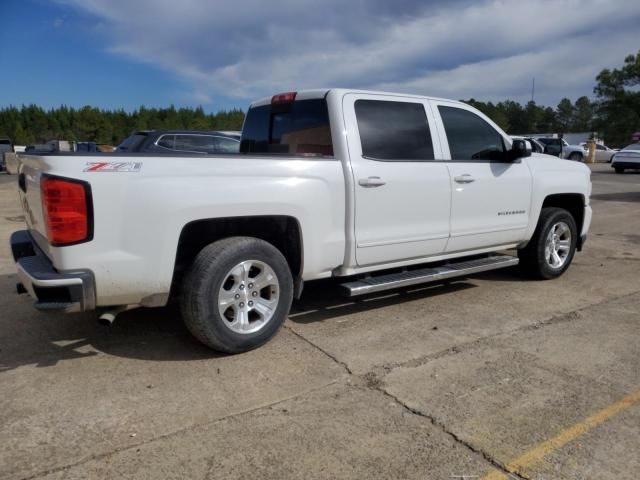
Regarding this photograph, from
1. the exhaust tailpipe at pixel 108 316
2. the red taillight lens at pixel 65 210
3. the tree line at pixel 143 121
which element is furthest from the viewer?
the tree line at pixel 143 121

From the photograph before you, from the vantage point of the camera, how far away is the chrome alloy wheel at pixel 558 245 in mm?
5980

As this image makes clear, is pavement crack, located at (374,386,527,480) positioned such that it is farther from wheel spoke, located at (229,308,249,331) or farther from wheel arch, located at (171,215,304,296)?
wheel arch, located at (171,215,304,296)

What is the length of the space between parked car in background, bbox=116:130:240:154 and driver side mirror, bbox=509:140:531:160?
725 centimetres

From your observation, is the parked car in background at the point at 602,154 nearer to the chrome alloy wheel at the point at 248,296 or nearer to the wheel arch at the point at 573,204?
the wheel arch at the point at 573,204

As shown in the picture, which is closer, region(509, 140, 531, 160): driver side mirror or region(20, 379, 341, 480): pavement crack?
region(20, 379, 341, 480): pavement crack

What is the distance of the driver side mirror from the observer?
5.30 metres

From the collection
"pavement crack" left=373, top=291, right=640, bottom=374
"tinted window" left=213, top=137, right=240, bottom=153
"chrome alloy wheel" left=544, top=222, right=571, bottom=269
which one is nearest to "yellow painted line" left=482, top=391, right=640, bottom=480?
"pavement crack" left=373, top=291, right=640, bottom=374

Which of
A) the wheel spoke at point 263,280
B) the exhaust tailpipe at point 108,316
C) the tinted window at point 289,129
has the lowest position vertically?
the exhaust tailpipe at point 108,316

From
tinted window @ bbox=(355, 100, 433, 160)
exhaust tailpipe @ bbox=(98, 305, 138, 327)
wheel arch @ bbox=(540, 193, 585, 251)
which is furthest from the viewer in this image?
wheel arch @ bbox=(540, 193, 585, 251)

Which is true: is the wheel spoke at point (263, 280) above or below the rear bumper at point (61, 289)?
below

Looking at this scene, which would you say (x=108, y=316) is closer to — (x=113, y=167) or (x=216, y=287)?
(x=216, y=287)

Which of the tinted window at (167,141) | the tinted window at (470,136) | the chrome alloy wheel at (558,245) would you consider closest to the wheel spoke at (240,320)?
the tinted window at (470,136)

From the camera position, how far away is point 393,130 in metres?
4.61

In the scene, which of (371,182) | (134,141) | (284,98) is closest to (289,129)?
(284,98)
